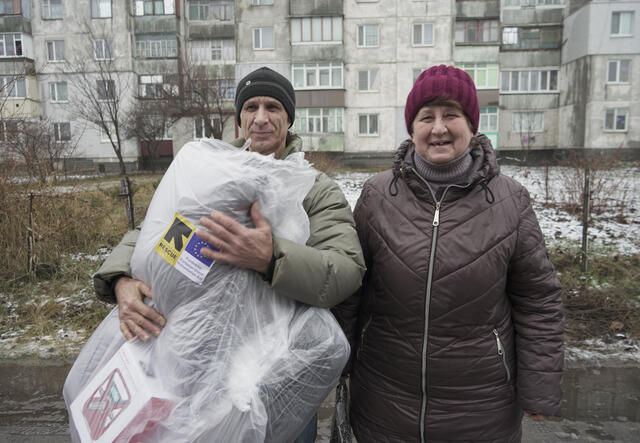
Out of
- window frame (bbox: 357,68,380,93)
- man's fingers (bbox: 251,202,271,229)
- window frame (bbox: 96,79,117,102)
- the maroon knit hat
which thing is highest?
window frame (bbox: 357,68,380,93)

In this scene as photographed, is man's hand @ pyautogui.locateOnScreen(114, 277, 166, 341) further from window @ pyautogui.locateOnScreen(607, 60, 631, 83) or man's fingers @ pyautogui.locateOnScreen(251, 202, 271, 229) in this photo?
window @ pyautogui.locateOnScreen(607, 60, 631, 83)

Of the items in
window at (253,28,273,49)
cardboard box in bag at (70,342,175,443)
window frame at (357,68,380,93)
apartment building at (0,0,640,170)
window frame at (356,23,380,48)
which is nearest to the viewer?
cardboard box in bag at (70,342,175,443)

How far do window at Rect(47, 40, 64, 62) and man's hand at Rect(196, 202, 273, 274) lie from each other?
110ft

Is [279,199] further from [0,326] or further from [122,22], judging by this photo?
[122,22]

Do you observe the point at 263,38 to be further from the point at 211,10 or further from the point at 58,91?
the point at 58,91

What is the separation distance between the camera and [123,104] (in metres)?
27.8

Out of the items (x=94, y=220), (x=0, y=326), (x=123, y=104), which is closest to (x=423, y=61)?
(x=123, y=104)

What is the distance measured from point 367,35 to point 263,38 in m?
6.09

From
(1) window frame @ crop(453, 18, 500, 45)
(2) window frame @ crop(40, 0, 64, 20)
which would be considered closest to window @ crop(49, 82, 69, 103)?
(2) window frame @ crop(40, 0, 64, 20)

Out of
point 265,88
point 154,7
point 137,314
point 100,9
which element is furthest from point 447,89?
point 100,9

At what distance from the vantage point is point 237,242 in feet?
4.47

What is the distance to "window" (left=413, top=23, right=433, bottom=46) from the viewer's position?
85.4 feet

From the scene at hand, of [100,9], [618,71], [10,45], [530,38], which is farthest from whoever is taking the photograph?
[530,38]

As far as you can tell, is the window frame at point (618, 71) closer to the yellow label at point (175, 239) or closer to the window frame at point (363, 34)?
the window frame at point (363, 34)
